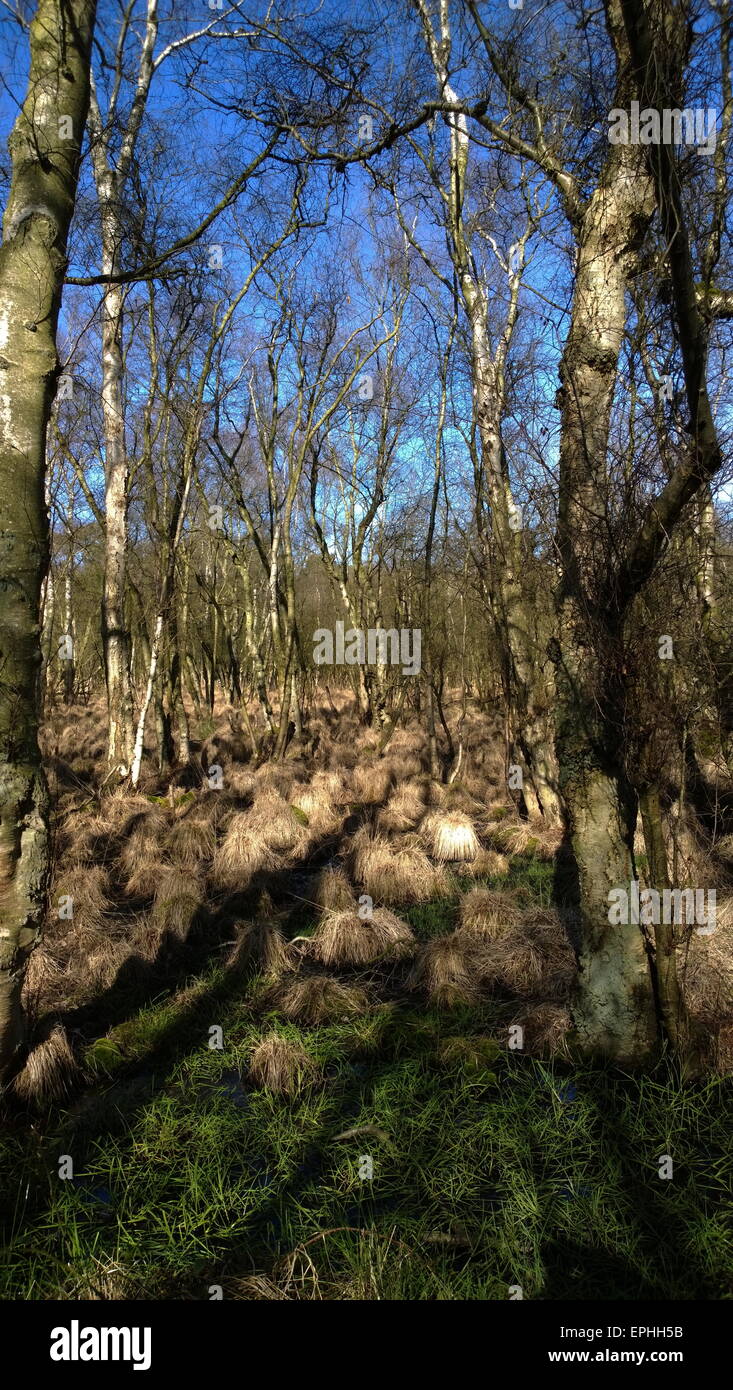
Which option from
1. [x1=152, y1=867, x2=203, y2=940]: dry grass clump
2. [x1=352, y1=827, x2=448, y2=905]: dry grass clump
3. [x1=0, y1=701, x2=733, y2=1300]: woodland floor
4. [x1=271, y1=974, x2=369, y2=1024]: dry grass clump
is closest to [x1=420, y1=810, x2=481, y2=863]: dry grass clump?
[x1=352, y1=827, x2=448, y2=905]: dry grass clump

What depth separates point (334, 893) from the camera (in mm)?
5699

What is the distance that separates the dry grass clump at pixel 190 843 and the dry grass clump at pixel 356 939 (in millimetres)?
2173

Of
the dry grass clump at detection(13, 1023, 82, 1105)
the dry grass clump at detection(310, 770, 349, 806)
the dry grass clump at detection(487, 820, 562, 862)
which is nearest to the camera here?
the dry grass clump at detection(13, 1023, 82, 1105)

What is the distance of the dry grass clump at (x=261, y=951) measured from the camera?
4.66 m

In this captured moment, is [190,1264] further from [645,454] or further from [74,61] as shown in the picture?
[74,61]

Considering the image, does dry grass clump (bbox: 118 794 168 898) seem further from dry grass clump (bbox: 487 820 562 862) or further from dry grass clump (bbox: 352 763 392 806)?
dry grass clump (bbox: 487 820 562 862)

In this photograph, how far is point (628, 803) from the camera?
3219 millimetres

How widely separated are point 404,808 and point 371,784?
52.1 inches

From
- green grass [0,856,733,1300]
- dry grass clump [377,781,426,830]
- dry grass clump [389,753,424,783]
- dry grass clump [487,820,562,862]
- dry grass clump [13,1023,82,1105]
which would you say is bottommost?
green grass [0,856,733,1300]

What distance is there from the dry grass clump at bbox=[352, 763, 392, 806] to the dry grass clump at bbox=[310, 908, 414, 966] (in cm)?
427

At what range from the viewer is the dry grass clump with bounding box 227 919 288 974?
4664 millimetres

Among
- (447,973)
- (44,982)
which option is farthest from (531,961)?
(44,982)
